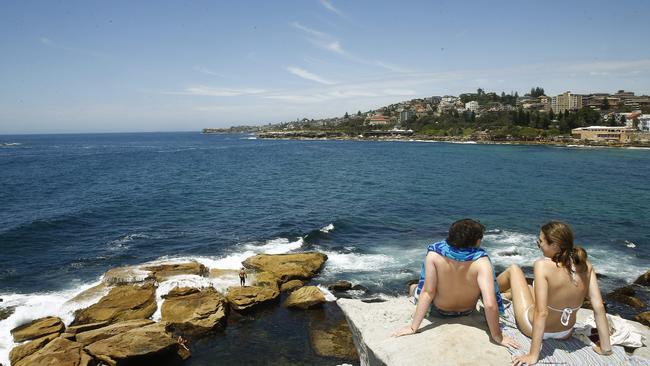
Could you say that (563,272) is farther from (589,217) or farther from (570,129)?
(570,129)

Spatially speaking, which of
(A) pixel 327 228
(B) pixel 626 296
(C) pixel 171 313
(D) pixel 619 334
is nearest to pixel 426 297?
(D) pixel 619 334

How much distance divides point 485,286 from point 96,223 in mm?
33318

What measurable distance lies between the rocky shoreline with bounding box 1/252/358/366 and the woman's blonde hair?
9606 millimetres

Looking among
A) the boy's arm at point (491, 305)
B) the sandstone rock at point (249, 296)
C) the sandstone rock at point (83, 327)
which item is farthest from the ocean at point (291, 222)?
the boy's arm at point (491, 305)

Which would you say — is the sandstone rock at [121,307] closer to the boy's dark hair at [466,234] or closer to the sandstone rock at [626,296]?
the boy's dark hair at [466,234]

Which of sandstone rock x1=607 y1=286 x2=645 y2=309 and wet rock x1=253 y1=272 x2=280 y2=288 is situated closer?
sandstone rock x1=607 y1=286 x2=645 y2=309

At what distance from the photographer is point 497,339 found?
5.36 m

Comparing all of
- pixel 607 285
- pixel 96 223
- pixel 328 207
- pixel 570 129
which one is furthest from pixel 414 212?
pixel 570 129

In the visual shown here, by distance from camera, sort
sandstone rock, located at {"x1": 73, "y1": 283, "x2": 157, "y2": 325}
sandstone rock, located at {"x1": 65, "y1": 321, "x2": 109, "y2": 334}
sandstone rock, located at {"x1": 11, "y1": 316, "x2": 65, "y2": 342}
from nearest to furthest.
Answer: sandstone rock, located at {"x1": 65, "y1": 321, "x2": 109, "y2": 334} < sandstone rock, located at {"x1": 11, "y1": 316, "x2": 65, "y2": 342} < sandstone rock, located at {"x1": 73, "y1": 283, "x2": 157, "y2": 325}

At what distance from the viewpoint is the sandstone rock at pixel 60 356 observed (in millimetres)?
11836

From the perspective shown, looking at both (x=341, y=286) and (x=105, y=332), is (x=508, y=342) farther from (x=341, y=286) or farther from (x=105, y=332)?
(x=341, y=286)

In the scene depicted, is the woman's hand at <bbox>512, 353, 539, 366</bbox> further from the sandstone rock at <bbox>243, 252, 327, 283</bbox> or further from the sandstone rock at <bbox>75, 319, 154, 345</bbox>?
the sandstone rock at <bbox>243, 252, 327, 283</bbox>

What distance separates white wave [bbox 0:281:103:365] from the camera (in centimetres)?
1541

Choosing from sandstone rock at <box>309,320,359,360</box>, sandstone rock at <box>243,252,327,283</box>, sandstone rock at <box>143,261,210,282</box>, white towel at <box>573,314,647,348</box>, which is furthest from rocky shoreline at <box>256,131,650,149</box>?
white towel at <box>573,314,647,348</box>
